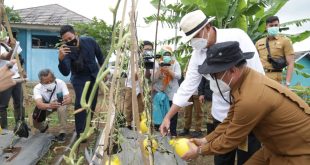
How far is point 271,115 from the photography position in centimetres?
239

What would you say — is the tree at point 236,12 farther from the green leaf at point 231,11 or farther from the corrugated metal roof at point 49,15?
the corrugated metal roof at point 49,15

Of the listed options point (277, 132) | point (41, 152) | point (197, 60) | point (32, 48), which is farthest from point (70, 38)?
point (32, 48)

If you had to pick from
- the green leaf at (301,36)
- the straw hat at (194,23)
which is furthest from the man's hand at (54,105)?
the green leaf at (301,36)

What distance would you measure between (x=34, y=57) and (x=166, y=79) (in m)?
13.5

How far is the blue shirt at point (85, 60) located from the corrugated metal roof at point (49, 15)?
1357cm

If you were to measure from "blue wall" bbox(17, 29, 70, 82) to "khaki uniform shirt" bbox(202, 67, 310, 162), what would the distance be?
54.1 feet

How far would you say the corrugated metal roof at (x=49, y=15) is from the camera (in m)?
19.4

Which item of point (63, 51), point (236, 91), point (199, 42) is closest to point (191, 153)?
point (236, 91)

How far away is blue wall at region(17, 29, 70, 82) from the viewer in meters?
18.2

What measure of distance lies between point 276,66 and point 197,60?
2240mm

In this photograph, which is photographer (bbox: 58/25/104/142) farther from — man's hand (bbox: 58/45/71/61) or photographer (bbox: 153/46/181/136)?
photographer (bbox: 153/46/181/136)

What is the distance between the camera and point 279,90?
2391mm

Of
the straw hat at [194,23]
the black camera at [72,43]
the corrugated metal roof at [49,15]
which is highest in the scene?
the corrugated metal roof at [49,15]

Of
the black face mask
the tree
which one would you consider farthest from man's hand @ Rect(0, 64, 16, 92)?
the tree
